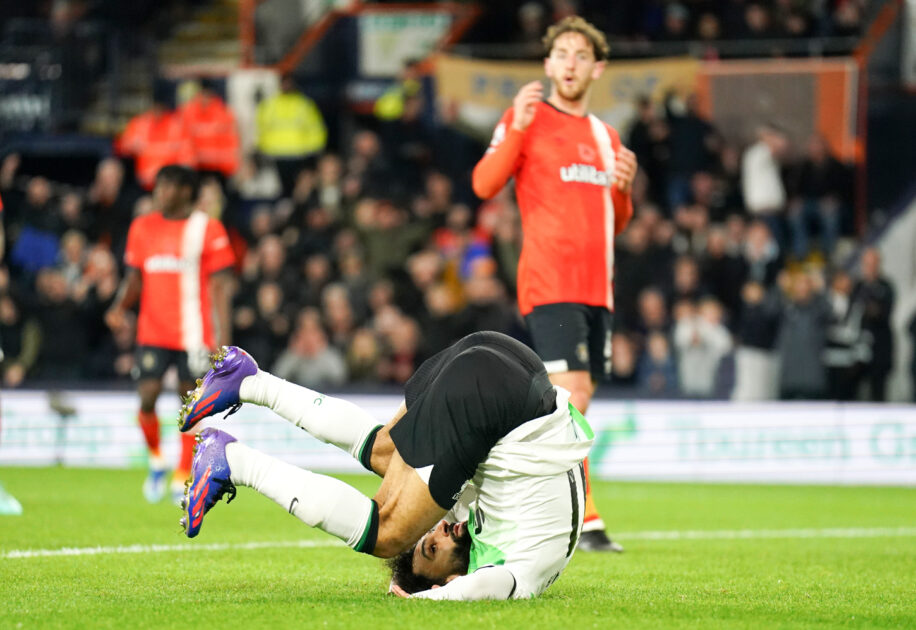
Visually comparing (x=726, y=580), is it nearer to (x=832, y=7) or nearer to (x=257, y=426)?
(x=257, y=426)

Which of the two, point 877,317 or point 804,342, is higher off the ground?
point 877,317

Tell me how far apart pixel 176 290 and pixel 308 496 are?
19.6ft

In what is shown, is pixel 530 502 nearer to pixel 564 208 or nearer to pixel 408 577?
pixel 408 577

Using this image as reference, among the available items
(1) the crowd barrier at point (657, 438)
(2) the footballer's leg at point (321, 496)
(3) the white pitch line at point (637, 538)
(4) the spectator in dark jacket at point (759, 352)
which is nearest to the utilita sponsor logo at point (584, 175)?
(3) the white pitch line at point (637, 538)

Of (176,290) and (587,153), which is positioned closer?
(587,153)

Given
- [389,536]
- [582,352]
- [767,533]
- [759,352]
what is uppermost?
[582,352]

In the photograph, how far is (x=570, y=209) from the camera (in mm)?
8352

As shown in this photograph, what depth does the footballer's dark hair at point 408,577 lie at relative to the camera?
6012 millimetres

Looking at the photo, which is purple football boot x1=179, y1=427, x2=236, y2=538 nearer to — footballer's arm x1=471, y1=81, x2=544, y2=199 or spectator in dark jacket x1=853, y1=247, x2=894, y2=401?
footballer's arm x1=471, y1=81, x2=544, y2=199

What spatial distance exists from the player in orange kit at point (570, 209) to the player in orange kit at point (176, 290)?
3.69 meters

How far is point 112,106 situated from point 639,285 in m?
9.23

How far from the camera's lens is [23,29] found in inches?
838

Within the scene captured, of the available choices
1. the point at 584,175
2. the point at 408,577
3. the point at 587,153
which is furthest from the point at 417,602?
the point at 587,153

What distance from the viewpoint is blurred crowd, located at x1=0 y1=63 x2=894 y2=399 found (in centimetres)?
1623
